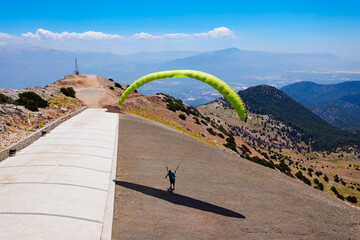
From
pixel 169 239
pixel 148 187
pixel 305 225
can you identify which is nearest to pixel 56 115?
pixel 148 187

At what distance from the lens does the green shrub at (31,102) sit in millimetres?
29469

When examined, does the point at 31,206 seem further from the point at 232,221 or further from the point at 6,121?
the point at 6,121

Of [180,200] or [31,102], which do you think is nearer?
[180,200]

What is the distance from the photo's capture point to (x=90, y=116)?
116 ft

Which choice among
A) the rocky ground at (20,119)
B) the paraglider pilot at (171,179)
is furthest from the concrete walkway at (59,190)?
the paraglider pilot at (171,179)

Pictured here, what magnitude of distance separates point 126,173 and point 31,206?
7.11 meters

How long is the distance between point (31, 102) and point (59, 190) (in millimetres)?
23332

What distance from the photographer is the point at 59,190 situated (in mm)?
13023

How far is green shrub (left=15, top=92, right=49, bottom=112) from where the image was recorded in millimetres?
29469

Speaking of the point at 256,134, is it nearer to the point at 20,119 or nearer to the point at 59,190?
the point at 20,119

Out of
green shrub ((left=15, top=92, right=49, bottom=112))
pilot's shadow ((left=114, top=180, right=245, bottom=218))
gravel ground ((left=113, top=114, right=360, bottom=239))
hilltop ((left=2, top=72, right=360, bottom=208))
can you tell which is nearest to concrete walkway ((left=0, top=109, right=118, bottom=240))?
gravel ground ((left=113, top=114, right=360, bottom=239))

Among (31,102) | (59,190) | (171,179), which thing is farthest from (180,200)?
(31,102)

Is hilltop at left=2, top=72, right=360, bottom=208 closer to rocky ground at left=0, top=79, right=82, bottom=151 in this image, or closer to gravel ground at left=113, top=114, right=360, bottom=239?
rocky ground at left=0, top=79, right=82, bottom=151

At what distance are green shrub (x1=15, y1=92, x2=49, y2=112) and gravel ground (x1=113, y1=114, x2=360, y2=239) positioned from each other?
1424 cm
